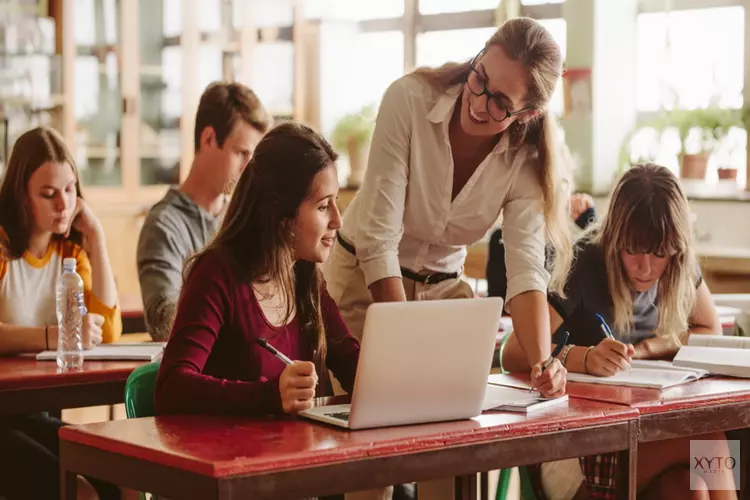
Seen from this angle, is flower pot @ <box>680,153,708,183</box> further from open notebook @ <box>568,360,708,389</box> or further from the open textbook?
the open textbook

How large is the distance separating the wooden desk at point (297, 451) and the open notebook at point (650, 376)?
0.32 metres

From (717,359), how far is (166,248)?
1492mm

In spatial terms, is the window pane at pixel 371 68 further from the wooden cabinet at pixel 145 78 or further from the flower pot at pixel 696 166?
the flower pot at pixel 696 166

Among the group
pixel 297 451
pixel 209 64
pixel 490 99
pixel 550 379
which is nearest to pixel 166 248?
pixel 490 99

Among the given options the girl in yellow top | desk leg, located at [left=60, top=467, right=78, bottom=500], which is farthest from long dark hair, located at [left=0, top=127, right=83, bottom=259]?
desk leg, located at [left=60, top=467, right=78, bottom=500]

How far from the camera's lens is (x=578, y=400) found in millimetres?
2014

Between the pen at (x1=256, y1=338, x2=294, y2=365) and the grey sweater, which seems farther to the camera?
the grey sweater

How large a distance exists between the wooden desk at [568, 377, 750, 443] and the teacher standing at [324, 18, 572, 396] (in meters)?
0.27

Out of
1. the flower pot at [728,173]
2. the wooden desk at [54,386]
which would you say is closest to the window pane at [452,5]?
the flower pot at [728,173]

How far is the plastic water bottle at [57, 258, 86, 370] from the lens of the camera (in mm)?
2521

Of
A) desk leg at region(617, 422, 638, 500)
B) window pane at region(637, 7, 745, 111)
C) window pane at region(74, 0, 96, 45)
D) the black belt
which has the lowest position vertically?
desk leg at region(617, 422, 638, 500)

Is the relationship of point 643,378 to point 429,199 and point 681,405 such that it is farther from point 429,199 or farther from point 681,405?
point 429,199

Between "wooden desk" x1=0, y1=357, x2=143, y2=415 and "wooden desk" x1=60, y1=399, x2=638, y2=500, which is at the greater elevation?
"wooden desk" x1=60, y1=399, x2=638, y2=500

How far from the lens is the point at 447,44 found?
6.30 meters
